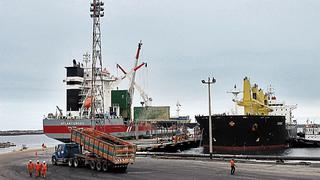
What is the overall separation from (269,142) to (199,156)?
2594cm

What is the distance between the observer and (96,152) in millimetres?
32031

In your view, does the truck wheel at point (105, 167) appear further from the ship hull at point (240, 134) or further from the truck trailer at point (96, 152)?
the ship hull at point (240, 134)

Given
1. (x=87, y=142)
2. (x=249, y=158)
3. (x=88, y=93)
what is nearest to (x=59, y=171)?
(x=87, y=142)

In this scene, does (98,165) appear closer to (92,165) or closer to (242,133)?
(92,165)

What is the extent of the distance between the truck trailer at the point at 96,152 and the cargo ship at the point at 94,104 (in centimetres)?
2885

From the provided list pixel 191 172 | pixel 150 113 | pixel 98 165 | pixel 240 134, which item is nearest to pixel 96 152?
pixel 98 165

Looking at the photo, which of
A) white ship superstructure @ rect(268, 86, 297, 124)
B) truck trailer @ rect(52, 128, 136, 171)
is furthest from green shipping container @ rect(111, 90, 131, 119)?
truck trailer @ rect(52, 128, 136, 171)

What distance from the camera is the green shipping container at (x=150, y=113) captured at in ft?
382

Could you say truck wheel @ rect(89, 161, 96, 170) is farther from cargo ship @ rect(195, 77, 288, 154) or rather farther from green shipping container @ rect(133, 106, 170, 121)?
green shipping container @ rect(133, 106, 170, 121)

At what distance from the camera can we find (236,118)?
59250 mm

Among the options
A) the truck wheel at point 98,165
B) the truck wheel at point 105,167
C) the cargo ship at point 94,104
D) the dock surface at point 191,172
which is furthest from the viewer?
the cargo ship at point 94,104

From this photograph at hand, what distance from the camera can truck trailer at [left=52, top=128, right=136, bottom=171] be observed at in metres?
30.3

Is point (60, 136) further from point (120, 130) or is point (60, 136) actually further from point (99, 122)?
point (120, 130)

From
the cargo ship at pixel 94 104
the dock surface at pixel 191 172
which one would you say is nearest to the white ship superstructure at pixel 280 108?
the cargo ship at pixel 94 104
